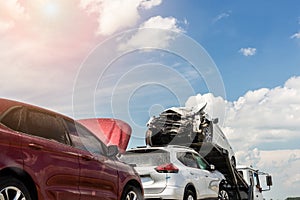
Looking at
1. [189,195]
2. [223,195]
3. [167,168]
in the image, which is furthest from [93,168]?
[223,195]

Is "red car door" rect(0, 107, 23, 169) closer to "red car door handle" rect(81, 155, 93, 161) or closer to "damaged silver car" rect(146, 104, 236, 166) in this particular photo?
A: "red car door handle" rect(81, 155, 93, 161)

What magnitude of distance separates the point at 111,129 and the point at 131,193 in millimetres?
6680

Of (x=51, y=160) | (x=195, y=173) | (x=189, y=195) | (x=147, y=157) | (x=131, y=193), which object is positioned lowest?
(x=51, y=160)

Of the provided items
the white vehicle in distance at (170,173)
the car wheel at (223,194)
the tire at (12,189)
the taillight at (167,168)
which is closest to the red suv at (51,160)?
the tire at (12,189)

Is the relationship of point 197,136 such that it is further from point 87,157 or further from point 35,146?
point 35,146

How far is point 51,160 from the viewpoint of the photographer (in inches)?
223

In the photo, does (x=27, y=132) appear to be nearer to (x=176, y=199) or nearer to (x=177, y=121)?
(x=176, y=199)

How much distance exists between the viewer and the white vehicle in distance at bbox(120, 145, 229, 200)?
9172 millimetres

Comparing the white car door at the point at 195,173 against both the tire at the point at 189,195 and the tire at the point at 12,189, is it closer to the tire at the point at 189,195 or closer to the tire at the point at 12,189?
the tire at the point at 189,195

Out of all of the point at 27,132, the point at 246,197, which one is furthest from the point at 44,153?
the point at 246,197

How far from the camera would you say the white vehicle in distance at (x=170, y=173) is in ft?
30.1

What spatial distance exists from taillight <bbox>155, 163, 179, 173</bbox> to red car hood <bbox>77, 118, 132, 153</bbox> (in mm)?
4808

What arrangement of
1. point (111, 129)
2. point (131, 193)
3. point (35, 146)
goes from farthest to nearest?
1. point (111, 129)
2. point (131, 193)
3. point (35, 146)

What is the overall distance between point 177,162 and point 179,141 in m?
3.68
